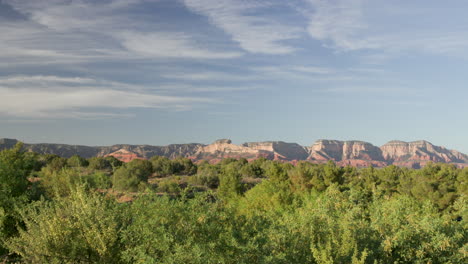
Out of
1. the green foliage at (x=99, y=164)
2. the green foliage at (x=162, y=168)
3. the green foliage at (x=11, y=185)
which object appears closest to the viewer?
the green foliage at (x=11, y=185)

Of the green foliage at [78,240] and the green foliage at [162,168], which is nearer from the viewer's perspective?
the green foliage at [78,240]

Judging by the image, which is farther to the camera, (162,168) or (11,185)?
(162,168)

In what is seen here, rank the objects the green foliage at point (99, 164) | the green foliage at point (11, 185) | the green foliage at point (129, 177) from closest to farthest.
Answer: the green foliage at point (11, 185), the green foliage at point (129, 177), the green foliage at point (99, 164)

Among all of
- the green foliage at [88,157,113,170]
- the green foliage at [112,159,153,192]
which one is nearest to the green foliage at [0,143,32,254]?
the green foliage at [112,159,153,192]

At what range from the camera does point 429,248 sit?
10641 mm

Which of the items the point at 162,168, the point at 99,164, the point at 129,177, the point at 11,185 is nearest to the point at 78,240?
the point at 11,185

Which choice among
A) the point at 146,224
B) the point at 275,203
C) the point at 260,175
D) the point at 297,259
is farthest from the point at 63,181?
the point at 260,175

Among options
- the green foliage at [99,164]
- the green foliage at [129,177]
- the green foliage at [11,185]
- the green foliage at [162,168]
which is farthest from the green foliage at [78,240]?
the green foliage at [99,164]

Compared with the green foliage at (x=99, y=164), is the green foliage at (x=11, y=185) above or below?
above

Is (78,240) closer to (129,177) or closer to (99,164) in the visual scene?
(129,177)

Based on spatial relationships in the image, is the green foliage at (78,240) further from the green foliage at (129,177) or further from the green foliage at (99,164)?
the green foliage at (99,164)

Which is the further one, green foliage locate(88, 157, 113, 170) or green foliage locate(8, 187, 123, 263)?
green foliage locate(88, 157, 113, 170)

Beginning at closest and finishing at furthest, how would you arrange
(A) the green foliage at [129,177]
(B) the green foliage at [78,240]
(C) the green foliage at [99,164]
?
(B) the green foliage at [78,240] → (A) the green foliage at [129,177] → (C) the green foliage at [99,164]

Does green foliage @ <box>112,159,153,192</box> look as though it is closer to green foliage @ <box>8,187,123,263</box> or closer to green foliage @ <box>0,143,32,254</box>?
green foliage @ <box>0,143,32,254</box>
